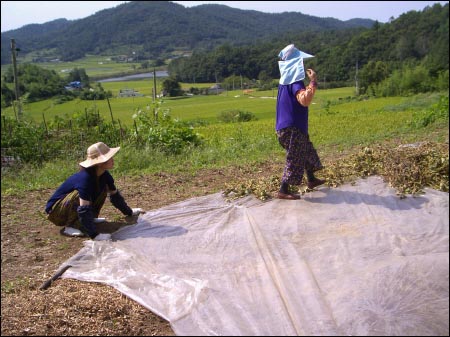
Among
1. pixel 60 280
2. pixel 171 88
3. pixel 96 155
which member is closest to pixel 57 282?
pixel 60 280

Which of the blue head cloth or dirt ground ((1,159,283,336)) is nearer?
dirt ground ((1,159,283,336))

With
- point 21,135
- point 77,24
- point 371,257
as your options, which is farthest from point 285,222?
point 77,24

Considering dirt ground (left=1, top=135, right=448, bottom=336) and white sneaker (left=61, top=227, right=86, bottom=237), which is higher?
white sneaker (left=61, top=227, right=86, bottom=237)

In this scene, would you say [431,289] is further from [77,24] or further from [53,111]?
[77,24]

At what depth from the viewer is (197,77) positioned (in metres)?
30.2

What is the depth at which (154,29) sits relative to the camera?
73.5 metres

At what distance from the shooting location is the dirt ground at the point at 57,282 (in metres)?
2.47

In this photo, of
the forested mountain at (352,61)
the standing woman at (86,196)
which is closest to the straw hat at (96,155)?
the standing woman at (86,196)

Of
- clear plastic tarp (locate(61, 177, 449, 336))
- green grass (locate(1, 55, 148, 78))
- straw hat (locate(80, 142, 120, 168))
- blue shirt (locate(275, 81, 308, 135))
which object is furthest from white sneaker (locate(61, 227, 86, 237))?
green grass (locate(1, 55, 148, 78))

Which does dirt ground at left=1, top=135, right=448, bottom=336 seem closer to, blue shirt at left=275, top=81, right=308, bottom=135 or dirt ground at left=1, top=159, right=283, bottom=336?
dirt ground at left=1, top=159, right=283, bottom=336

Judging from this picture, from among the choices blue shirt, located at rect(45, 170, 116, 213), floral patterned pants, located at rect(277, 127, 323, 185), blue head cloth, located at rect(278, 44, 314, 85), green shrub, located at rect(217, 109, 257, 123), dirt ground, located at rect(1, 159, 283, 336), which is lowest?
green shrub, located at rect(217, 109, 257, 123)

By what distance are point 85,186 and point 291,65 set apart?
1932 mm

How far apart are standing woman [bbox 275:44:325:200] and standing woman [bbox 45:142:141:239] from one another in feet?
4.70

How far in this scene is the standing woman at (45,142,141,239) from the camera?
3436 millimetres
